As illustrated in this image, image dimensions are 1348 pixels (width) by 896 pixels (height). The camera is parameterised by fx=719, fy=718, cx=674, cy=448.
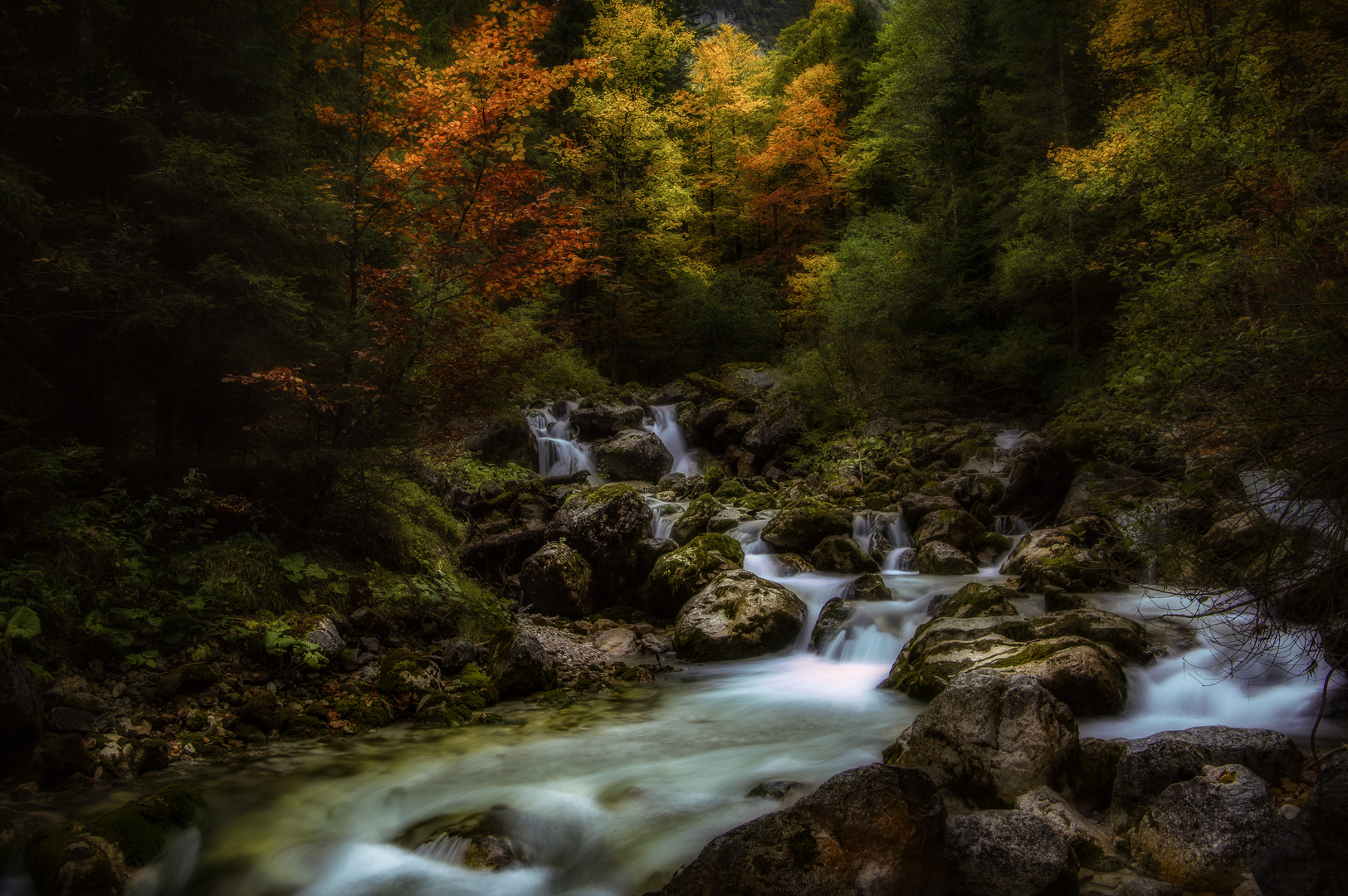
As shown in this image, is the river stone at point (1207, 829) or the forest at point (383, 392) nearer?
the river stone at point (1207, 829)

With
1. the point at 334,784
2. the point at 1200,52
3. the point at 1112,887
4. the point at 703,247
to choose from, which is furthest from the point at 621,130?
the point at 1112,887

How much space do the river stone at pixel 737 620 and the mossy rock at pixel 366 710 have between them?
338cm

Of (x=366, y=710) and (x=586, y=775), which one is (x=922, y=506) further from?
(x=366, y=710)

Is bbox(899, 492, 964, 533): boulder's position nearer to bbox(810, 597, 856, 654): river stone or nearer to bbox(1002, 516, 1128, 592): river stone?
bbox(1002, 516, 1128, 592): river stone

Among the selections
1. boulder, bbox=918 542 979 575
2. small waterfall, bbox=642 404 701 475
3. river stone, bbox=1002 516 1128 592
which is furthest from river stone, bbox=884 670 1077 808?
small waterfall, bbox=642 404 701 475

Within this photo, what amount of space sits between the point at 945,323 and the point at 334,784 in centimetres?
1920

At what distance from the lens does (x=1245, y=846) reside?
3.29 m

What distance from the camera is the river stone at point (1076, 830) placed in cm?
354

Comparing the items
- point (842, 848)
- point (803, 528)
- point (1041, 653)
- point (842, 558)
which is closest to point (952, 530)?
point (842, 558)

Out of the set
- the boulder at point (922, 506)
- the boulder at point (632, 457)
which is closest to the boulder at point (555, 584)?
the boulder at point (922, 506)

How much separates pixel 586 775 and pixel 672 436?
47.3ft

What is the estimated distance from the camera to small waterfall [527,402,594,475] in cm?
1673

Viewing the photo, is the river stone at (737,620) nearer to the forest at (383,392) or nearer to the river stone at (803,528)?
the forest at (383,392)

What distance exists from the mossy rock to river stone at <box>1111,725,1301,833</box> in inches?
209
